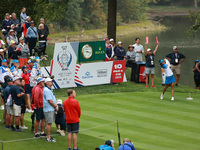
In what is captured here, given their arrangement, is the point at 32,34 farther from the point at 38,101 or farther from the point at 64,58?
the point at 38,101

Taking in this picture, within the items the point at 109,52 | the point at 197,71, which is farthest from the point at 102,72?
the point at 197,71

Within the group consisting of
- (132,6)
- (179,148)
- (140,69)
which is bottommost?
(179,148)

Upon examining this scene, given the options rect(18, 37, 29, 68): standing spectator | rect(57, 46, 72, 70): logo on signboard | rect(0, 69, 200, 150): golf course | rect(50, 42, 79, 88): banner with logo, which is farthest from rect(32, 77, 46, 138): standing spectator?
rect(57, 46, 72, 70): logo on signboard

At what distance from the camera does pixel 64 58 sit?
2345 centimetres

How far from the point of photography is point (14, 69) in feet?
60.5

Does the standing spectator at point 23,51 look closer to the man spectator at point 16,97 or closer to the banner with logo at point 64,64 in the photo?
the banner with logo at point 64,64

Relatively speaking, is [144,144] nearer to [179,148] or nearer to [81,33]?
[179,148]

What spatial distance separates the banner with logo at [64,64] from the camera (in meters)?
23.3

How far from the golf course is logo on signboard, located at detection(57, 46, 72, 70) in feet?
4.30

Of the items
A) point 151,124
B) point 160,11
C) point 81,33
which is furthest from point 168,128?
point 160,11

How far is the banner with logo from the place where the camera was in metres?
23.3

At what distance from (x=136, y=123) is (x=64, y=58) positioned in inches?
293

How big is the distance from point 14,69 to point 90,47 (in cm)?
730

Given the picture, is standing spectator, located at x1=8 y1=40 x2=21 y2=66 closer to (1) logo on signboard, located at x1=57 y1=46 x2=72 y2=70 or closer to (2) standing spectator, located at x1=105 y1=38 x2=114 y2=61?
(1) logo on signboard, located at x1=57 y1=46 x2=72 y2=70
